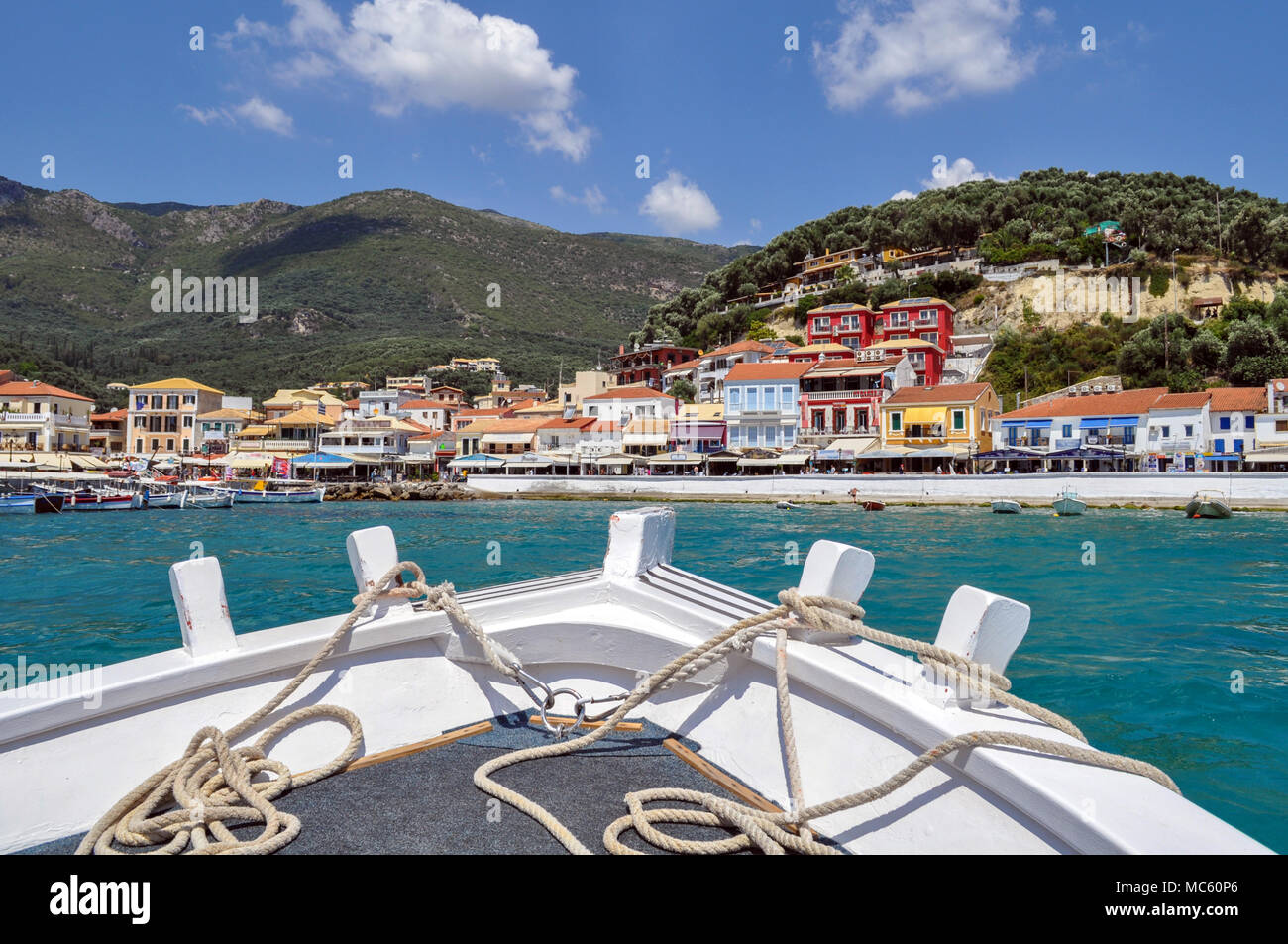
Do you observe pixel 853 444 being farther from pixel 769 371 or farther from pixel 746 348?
pixel 746 348

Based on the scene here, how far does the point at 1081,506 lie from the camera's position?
31.0m

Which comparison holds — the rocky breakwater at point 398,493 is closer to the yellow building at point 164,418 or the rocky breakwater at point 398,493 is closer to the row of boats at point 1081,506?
the yellow building at point 164,418

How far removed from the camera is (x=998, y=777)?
1.98m

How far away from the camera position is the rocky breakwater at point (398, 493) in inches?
1822

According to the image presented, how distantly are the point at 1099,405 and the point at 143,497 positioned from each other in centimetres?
5144

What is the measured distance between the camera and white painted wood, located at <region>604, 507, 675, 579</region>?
372 cm

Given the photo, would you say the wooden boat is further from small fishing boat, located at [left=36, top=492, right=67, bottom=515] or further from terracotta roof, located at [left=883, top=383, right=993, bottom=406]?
terracotta roof, located at [left=883, top=383, right=993, bottom=406]

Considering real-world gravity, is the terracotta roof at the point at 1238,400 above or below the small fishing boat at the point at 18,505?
above

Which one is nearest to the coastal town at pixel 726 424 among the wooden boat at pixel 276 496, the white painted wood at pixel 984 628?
the wooden boat at pixel 276 496

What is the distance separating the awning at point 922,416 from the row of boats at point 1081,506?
32.9ft

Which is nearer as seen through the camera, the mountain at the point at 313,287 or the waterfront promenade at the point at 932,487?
the waterfront promenade at the point at 932,487

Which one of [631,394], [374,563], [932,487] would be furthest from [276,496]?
[374,563]

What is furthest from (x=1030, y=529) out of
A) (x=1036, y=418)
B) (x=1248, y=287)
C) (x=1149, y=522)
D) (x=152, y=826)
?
(x=1248, y=287)
